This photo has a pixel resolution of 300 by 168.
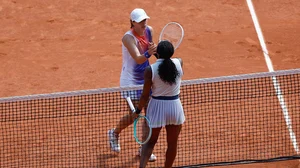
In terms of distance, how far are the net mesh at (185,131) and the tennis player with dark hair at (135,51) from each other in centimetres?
29

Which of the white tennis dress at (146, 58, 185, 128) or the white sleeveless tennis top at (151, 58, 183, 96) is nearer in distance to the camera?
the white sleeveless tennis top at (151, 58, 183, 96)

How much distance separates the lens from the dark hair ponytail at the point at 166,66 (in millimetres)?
7684

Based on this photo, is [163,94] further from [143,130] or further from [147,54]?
[143,130]

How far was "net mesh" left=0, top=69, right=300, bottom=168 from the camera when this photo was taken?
30.3 ft

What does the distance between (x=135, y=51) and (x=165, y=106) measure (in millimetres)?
1066

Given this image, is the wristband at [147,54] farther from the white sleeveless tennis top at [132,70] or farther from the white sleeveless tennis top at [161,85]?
the white sleeveless tennis top at [161,85]

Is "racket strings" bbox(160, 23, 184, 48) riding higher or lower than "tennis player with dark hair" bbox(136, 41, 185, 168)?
higher

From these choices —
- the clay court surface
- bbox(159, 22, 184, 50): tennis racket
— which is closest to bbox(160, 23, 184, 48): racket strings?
bbox(159, 22, 184, 50): tennis racket

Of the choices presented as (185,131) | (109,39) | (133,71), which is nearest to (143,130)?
(133,71)

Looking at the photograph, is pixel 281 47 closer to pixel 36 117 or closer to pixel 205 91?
pixel 205 91

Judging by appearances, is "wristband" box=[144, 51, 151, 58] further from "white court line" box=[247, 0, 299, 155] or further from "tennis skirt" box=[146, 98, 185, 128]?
"white court line" box=[247, 0, 299, 155]

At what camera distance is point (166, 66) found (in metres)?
7.70

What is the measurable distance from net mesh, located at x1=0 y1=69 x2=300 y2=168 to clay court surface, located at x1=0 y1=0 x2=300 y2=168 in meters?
1.29

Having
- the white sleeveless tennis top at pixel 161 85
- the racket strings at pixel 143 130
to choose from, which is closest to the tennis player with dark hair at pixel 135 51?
the racket strings at pixel 143 130
